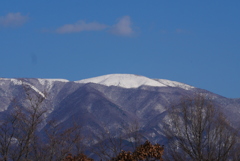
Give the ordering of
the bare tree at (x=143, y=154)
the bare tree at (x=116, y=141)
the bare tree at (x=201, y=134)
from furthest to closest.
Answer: the bare tree at (x=116, y=141)
the bare tree at (x=201, y=134)
the bare tree at (x=143, y=154)

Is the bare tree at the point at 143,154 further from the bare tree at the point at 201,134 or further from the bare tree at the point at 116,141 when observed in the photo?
the bare tree at the point at 201,134

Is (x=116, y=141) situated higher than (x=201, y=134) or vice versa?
(x=116, y=141)

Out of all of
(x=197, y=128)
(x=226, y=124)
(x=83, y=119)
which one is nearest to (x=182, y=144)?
(x=197, y=128)

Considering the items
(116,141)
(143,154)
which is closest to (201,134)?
(143,154)

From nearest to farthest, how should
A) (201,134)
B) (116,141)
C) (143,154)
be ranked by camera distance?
(143,154) < (201,134) < (116,141)

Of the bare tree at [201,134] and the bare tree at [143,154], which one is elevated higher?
the bare tree at [201,134]

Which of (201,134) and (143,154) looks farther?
(201,134)

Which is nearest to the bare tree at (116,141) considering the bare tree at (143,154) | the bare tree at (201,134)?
the bare tree at (201,134)

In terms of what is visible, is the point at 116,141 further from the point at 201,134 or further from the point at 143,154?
the point at 143,154

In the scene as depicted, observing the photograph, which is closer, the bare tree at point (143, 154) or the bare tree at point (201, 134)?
the bare tree at point (143, 154)

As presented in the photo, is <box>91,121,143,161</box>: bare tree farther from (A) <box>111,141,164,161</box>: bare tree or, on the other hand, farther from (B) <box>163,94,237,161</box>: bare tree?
(A) <box>111,141,164,161</box>: bare tree

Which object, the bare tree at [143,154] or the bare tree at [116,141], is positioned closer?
the bare tree at [143,154]

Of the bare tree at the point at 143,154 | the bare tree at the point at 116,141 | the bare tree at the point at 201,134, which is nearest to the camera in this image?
the bare tree at the point at 143,154

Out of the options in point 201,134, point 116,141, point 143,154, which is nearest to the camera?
point 143,154
